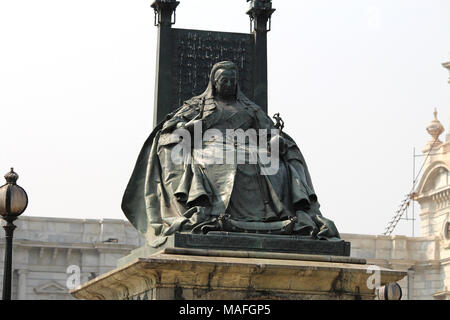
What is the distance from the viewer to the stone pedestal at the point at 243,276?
1877 centimetres

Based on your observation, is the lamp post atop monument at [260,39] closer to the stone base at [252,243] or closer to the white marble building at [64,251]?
the stone base at [252,243]

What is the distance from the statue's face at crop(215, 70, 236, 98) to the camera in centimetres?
2095

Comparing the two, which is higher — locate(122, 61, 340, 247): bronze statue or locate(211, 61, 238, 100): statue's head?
locate(211, 61, 238, 100): statue's head

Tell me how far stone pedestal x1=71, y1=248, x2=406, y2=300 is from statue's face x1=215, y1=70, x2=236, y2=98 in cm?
293

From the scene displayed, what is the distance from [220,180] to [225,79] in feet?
5.55

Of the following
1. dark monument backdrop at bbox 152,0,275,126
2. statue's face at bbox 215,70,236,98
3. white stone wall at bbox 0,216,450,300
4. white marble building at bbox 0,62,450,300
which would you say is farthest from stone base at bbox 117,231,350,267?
white stone wall at bbox 0,216,450,300

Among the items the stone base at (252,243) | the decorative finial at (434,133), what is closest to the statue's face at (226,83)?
the stone base at (252,243)

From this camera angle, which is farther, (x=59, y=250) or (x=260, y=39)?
(x=59, y=250)

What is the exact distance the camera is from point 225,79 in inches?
825

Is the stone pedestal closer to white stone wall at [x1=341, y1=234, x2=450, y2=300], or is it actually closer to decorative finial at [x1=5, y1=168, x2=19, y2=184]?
decorative finial at [x1=5, y1=168, x2=19, y2=184]

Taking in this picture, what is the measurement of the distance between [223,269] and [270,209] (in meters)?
1.71

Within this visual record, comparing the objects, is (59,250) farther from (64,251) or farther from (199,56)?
(199,56)

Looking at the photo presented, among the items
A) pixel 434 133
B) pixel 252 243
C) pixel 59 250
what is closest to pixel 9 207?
pixel 252 243
